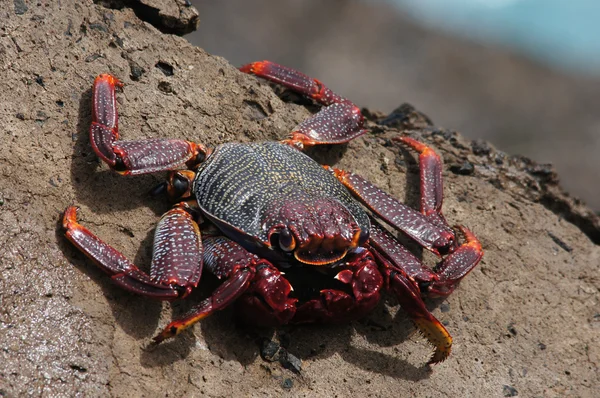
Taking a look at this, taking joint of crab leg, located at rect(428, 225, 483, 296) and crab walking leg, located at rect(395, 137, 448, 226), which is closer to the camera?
joint of crab leg, located at rect(428, 225, 483, 296)

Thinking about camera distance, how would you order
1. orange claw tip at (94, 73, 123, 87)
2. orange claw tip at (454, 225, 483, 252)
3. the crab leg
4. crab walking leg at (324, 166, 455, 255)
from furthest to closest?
the crab leg → orange claw tip at (454, 225, 483, 252) → crab walking leg at (324, 166, 455, 255) → orange claw tip at (94, 73, 123, 87)

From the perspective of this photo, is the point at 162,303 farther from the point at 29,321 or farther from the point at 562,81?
the point at 562,81

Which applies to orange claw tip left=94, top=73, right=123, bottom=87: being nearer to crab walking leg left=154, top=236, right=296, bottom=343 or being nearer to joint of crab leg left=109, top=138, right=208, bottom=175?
joint of crab leg left=109, top=138, right=208, bottom=175

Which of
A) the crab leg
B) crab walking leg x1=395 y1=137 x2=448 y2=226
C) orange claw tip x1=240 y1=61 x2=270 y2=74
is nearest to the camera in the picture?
crab walking leg x1=395 y1=137 x2=448 y2=226

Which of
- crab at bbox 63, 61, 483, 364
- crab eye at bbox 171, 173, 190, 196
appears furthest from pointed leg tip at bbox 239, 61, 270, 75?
crab eye at bbox 171, 173, 190, 196

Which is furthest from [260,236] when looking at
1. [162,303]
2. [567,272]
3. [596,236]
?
[596,236]

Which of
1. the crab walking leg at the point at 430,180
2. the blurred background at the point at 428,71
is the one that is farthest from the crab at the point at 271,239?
the blurred background at the point at 428,71

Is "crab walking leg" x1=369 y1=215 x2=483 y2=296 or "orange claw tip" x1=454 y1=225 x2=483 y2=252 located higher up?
"orange claw tip" x1=454 y1=225 x2=483 y2=252
